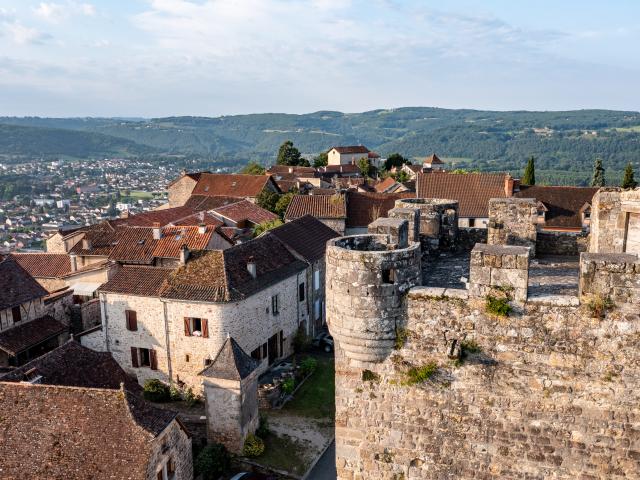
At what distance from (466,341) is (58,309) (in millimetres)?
36711

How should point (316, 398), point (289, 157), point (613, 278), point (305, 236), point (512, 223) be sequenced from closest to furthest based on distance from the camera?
point (613, 278) < point (512, 223) < point (316, 398) < point (305, 236) < point (289, 157)

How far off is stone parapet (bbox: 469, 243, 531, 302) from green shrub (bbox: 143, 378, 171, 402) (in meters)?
28.1

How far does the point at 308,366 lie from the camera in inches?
1414

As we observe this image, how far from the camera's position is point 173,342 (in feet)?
109

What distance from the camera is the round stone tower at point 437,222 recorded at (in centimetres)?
1292

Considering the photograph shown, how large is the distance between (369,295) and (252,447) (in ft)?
69.2

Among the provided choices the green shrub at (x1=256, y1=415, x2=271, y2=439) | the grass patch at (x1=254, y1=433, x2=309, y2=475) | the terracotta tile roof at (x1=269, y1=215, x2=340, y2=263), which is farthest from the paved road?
the terracotta tile roof at (x1=269, y1=215, x2=340, y2=263)

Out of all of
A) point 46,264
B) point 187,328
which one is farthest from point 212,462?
point 46,264

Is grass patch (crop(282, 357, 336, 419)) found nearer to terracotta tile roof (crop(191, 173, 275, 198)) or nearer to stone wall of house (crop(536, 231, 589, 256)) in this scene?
stone wall of house (crop(536, 231, 589, 256))

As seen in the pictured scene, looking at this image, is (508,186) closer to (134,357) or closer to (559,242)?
(134,357)

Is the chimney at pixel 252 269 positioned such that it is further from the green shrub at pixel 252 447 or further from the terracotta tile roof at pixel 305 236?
the green shrub at pixel 252 447

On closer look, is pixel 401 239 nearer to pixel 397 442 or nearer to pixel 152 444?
pixel 397 442

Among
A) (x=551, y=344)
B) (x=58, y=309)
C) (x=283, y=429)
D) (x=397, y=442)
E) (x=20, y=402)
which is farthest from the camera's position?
(x=58, y=309)

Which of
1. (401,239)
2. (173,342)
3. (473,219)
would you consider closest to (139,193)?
(473,219)
